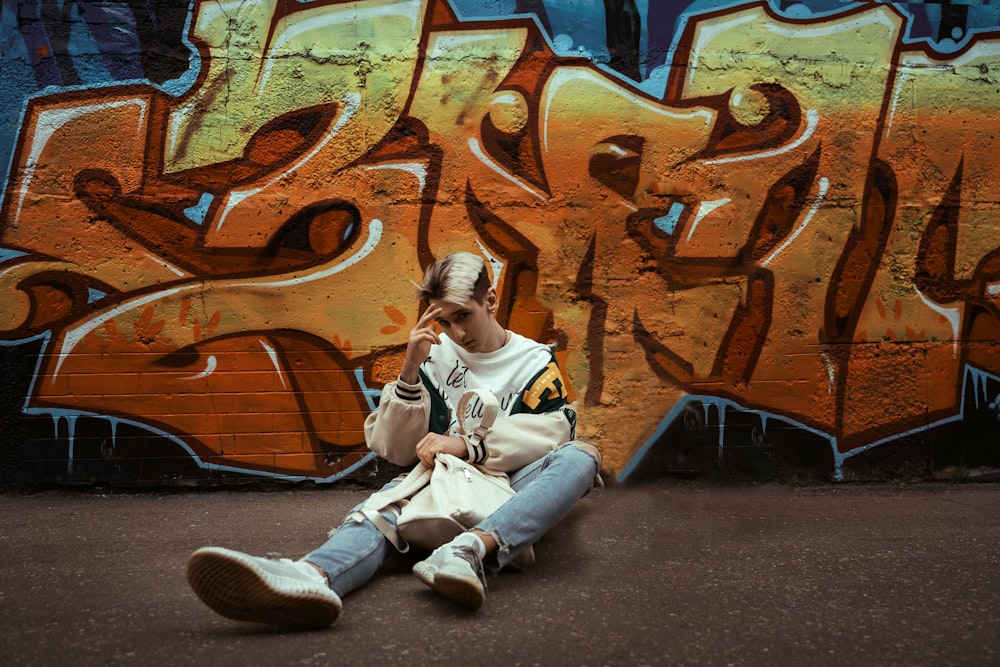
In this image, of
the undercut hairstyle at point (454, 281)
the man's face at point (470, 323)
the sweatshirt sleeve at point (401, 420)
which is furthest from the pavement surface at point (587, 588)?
the undercut hairstyle at point (454, 281)

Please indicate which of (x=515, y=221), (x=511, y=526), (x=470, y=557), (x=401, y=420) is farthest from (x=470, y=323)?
(x=515, y=221)

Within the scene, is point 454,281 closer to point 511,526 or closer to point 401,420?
point 401,420

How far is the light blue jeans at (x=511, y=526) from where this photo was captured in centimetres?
256

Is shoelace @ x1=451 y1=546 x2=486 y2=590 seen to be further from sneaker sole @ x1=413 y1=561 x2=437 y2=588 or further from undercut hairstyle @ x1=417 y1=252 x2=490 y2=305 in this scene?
undercut hairstyle @ x1=417 y1=252 x2=490 y2=305

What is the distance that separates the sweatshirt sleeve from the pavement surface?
16.5 inches

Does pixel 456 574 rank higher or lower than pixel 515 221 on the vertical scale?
lower

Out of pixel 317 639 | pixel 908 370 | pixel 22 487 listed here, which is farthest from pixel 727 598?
pixel 22 487

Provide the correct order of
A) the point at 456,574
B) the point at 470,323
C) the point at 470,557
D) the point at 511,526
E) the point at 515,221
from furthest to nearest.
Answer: the point at 515,221, the point at 470,323, the point at 511,526, the point at 470,557, the point at 456,574

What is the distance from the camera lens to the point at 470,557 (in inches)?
97.2

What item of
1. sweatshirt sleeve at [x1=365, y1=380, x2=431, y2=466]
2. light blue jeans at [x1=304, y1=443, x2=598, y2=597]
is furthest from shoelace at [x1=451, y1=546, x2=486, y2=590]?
sweatshirt sleeve at [x1=365, y1=380, x2=431, y2=466]

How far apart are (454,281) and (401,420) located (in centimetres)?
52

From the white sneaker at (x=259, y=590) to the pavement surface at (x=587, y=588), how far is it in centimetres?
7

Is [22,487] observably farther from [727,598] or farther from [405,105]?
[727,598]

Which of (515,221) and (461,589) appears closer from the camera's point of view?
(461,589)
